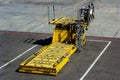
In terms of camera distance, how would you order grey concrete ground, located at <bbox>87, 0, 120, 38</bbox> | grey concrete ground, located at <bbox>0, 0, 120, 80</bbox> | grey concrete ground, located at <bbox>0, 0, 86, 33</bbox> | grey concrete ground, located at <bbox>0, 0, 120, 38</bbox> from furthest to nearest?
grey concrete ground, located at <bbox>0, 0, 86, 33</bbox>
grey concrete ground, located at <bbox>0, 0, 120, 38</bbox>
grey concrete ground, located at <bbox>87, 0, 120, 38</bbox>
grey concrete ground, located at <bbox>0, 0, 120, 80</bbox>

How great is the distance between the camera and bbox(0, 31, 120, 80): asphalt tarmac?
21.2 meters

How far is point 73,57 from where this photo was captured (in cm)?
2469

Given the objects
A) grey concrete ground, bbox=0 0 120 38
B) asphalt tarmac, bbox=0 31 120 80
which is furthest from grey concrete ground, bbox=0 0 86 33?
asphalt tarmac, bbox=0 31 120 80

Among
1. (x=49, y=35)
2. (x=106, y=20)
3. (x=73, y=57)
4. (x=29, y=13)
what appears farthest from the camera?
(x=29, y=13)

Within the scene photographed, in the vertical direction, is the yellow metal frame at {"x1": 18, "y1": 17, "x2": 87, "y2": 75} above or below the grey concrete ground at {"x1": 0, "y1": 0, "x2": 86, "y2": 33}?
below

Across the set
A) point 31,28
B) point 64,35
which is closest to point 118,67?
point 64,35

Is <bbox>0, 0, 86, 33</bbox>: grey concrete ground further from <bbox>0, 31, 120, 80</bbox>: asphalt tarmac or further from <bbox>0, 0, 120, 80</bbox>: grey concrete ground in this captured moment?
<bbox>0, 31, 120, 80</bbox>: asphalt tarmac

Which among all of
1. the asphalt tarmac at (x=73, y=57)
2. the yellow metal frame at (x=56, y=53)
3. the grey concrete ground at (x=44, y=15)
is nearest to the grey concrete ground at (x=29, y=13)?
the grey concrete ground at (x=44, y=15)

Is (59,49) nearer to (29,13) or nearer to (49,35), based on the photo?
(49,35)

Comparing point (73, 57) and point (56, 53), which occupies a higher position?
point (56, 53)

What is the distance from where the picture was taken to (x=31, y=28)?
3331 cm

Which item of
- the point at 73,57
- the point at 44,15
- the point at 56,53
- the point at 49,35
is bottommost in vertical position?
the point at 73,57

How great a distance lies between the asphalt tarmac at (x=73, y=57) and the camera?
2123cm

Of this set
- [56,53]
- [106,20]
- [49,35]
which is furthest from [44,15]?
[56,53]
